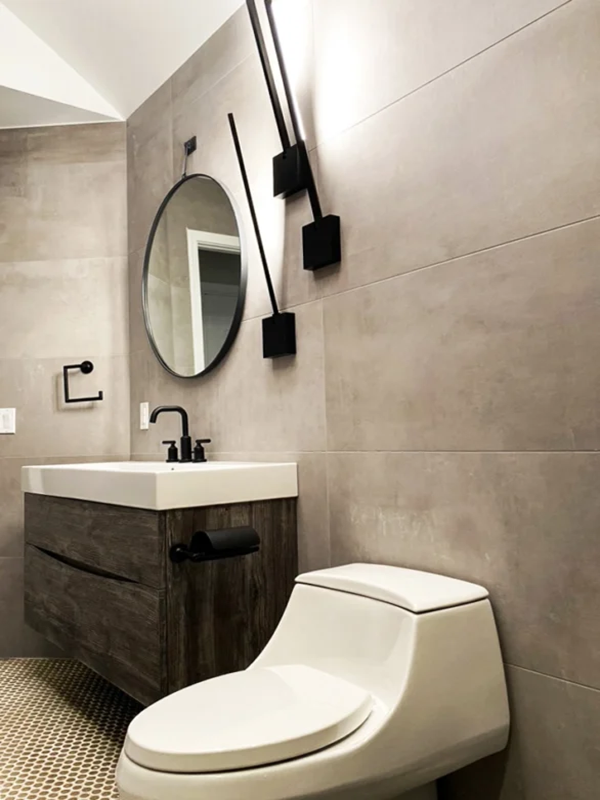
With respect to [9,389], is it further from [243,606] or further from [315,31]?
[315,31]

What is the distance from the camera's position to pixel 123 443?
107 inches

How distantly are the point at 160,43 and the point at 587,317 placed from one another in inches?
76.8

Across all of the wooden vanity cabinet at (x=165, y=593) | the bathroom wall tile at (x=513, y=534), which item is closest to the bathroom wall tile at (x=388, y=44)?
the bathroom wall tile at (x=513, y=534)

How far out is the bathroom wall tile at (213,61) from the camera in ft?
6.96

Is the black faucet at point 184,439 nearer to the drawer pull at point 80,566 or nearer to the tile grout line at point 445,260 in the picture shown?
the drawer pull at point 80,566

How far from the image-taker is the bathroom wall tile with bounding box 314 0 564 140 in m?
1.38

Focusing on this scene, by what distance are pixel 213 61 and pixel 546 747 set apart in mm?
2202

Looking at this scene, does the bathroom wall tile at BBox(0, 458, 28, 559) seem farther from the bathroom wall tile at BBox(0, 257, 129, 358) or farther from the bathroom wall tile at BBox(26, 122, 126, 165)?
the bathroom wall tile at BBox(26, 122, 126, 165)

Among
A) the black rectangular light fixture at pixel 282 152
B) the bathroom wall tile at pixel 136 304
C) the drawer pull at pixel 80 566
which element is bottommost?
the drawer pull at pixel 80 566

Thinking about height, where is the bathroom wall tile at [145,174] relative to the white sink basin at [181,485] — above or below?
above

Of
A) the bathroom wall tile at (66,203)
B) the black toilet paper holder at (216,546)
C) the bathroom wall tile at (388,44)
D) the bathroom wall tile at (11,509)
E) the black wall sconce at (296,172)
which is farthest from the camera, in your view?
the bathroom wall tile at (66,203)

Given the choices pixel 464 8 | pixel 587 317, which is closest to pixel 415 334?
pixel 587 317

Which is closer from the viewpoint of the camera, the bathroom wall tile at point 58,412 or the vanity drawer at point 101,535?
the vanity drawer at point 101,535

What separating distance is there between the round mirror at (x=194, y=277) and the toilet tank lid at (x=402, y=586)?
3.04 ft
